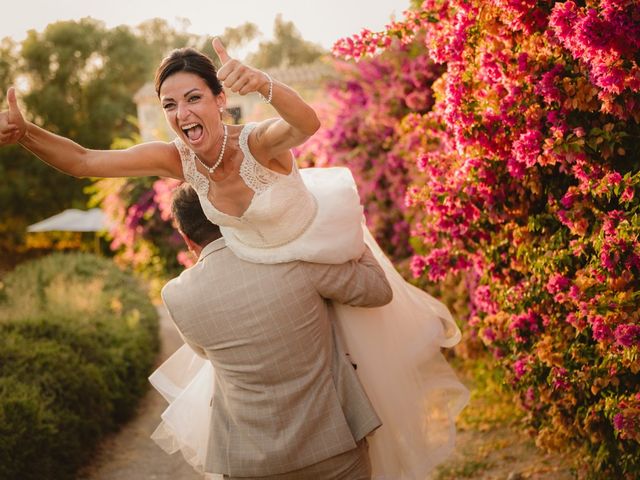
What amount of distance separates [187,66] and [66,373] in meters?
3.93

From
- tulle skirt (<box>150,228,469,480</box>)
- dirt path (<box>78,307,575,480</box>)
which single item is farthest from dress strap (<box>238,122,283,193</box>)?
dirt path (<box>78,307,575,480</box>)

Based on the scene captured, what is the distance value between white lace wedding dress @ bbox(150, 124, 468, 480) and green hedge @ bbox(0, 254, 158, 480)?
180cm

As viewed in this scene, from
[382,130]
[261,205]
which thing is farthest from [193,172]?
[382,130]

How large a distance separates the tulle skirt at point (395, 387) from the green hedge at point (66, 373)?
1.79m

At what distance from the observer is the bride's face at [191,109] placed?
93.8 inches

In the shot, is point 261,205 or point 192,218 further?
point 192,218

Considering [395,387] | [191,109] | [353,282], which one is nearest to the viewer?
[191,109]

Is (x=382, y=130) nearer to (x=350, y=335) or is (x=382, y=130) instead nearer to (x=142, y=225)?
(x=350, y=335)

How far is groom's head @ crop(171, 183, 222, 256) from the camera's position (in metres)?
2.79

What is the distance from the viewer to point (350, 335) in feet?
9.46

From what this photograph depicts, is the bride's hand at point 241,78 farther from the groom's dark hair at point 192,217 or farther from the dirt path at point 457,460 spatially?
the dirt path at point 457,460

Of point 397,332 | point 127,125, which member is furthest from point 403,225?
point 127,125

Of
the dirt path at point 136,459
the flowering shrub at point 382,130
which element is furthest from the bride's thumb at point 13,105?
the flowering shrub at point 382,130

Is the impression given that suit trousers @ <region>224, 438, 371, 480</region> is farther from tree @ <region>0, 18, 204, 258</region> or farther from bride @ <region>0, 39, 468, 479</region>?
tree @ <region>0, 18, 204, 258</region>
